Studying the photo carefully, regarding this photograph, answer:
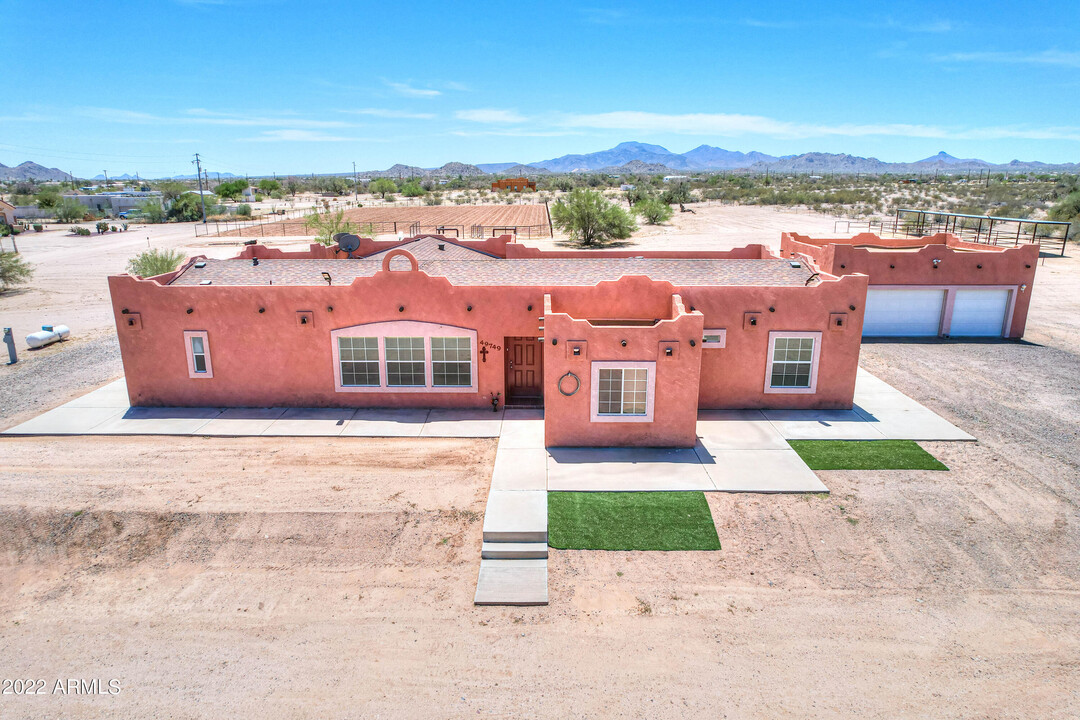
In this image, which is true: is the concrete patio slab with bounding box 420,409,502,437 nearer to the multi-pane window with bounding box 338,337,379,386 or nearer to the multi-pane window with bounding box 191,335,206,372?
the multi-pane window with bounding box 338,337,379,386

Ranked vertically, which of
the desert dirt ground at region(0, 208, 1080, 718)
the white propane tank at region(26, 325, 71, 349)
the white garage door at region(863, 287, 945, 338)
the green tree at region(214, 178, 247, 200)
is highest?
the green tree at region(214, 178, 247, 200)

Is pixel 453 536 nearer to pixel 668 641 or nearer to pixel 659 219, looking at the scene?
pixel 668 641

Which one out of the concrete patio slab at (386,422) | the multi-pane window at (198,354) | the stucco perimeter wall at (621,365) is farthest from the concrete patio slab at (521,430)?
the multi-pane window at (198,354)

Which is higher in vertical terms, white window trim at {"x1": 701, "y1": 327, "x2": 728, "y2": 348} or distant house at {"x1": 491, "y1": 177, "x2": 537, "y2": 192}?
distant house at {"x1": 491, "y1": 177, "x2": 537, "y2": 192}

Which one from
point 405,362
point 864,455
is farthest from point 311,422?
point 864,455

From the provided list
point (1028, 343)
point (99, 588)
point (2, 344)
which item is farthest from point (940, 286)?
point (2, 344)

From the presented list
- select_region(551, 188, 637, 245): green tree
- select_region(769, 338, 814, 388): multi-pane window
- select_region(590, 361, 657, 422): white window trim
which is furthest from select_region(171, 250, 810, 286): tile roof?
select_region(551, 188, 637, 245): green tree

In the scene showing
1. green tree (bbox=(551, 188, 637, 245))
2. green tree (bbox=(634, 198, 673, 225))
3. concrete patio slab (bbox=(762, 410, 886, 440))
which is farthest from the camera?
green tree (bbox=(634, 198, 673, 225))
